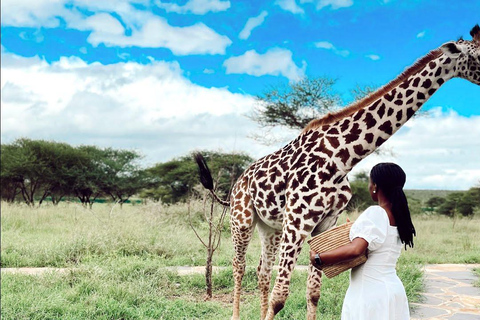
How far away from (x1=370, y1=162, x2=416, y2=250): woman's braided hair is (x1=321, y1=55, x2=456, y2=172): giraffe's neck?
109 cm

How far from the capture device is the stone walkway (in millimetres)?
5191

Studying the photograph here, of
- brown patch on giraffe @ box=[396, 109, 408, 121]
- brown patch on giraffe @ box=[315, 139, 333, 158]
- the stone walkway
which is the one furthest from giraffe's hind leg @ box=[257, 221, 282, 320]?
the stone walkway

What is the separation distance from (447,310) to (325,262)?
136 inches

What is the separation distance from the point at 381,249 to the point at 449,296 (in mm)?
3956

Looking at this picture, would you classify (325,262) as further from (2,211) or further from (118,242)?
(2,211)

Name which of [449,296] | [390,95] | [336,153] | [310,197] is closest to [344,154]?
[336,153]

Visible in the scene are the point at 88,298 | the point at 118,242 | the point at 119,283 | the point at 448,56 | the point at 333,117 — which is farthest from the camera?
the point at 118,242

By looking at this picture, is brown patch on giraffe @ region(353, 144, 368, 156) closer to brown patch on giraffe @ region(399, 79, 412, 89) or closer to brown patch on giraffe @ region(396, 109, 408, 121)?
brown patch on giraffe @ region(396, 109, 408, 121)

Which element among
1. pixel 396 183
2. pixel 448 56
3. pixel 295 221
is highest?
pixel 448 56

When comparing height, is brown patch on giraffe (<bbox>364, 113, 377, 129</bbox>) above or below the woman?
above

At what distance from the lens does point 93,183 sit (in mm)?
24734

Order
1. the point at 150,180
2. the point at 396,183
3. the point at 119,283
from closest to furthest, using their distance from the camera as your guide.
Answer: the point at 396,183, the point at 119,283, the point at 150,180

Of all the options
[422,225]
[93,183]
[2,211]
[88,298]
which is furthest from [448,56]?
[93,183]

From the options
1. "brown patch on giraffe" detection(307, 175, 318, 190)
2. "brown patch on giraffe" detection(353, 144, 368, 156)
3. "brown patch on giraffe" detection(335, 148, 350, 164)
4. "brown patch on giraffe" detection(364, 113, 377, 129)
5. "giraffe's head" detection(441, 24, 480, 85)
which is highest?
"giraffe's head" detection(441, 24, 480, 85)
